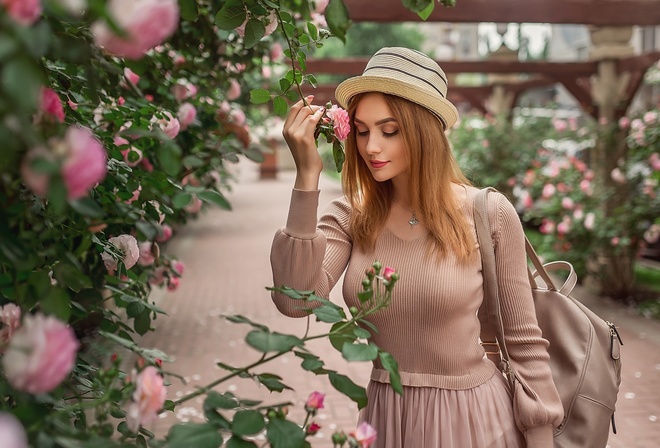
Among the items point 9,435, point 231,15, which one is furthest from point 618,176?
point 9,435

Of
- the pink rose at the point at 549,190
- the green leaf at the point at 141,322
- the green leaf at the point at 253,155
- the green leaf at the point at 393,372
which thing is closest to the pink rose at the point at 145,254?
the green leaf at the point at 253,155

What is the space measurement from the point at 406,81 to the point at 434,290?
540mm

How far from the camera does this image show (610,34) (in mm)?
8234

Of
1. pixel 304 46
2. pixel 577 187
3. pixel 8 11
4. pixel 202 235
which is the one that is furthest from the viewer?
pixel 202 235

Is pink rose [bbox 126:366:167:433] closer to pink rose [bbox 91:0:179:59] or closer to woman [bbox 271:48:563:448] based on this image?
pink rose [bbox 91:0:179:59]

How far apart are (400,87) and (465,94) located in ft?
44.3

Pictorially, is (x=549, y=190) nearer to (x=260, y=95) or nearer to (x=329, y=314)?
(x=260, y=95)

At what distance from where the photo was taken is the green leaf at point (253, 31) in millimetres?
1539

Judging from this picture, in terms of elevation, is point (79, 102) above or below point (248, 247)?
below

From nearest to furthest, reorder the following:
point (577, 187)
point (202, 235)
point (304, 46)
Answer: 1. point (304, 46)
2. point (577, 187)
3. point (202, 235)

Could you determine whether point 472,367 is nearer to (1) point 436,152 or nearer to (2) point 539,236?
(1) point 436,152

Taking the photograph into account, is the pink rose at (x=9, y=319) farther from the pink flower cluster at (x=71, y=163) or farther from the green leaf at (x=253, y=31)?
the green leaf at (x=253, y=31)

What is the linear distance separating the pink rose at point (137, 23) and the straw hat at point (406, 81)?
43.8 inches

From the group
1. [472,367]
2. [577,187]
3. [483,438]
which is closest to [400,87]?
[472,367]
